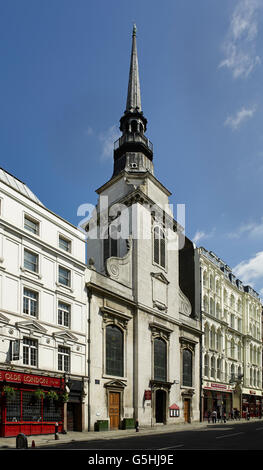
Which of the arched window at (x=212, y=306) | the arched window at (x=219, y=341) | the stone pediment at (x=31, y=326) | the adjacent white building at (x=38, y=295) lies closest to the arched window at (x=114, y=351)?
the adjacent white building at (x=38, y=295)

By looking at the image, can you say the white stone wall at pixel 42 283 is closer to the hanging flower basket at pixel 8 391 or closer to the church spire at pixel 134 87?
the hanging flower basket at pixel 8 391

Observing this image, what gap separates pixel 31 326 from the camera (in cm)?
2833

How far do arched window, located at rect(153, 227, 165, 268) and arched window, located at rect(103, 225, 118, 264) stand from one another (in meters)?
4.06

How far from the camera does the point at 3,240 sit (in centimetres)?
2777

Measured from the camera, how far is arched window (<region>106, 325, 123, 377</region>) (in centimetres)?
3653

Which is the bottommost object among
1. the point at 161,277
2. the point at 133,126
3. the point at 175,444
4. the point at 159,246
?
the point at 175,444

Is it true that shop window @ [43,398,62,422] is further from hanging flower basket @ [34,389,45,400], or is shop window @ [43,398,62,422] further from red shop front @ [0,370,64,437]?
hanging flower basket @ [34,389,45,400]

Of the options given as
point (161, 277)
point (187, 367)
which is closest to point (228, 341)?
point (187, 367)

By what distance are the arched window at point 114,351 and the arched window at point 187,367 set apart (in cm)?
1250

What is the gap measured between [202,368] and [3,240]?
34.1 metres

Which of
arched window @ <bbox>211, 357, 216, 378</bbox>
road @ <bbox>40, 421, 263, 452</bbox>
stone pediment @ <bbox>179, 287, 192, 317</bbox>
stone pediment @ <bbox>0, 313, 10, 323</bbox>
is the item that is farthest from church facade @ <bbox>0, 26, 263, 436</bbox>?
road @ <bbox>40, 421, 263, 452</bbox>

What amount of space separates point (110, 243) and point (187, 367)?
16322 mm

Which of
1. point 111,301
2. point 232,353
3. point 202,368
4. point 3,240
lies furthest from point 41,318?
point 232,353
